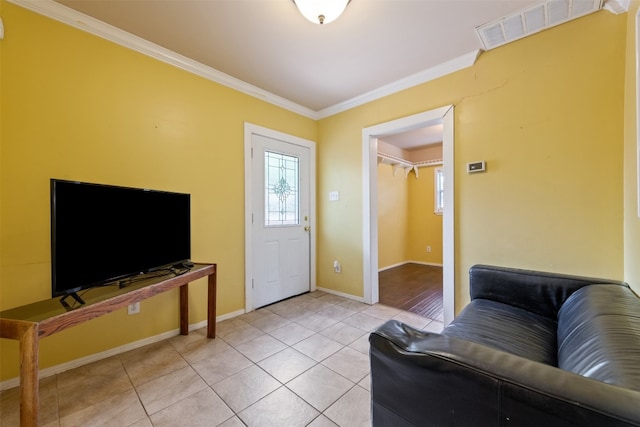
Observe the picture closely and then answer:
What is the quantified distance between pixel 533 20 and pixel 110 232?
3.35 metres

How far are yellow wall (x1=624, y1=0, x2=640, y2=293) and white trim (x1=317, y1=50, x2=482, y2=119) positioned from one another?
0.95 m

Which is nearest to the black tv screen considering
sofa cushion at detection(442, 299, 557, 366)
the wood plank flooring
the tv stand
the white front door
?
the tv stand

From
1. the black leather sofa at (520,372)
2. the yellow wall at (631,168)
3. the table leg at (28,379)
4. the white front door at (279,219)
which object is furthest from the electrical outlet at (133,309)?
the yellow wall at (631,168)

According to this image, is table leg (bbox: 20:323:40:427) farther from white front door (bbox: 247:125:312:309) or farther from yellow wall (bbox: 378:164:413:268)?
yellow wall (bbox: 378:164:413:268)

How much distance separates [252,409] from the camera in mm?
1434

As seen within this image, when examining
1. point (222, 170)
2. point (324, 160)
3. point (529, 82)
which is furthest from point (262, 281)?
point (529, 82)

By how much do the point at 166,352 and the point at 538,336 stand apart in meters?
2.55

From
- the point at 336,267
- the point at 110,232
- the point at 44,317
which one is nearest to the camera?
the point at 44,317

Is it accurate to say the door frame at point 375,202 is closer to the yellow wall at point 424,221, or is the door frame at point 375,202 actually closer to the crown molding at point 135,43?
the crown molding at point 135,43

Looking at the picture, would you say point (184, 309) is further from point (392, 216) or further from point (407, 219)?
point (407, 219)

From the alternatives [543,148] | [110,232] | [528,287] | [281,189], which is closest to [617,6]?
[543,148]

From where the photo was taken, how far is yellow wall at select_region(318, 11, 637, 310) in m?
1.74

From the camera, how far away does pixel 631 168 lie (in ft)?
5.04

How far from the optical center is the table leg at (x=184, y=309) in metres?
2.27
